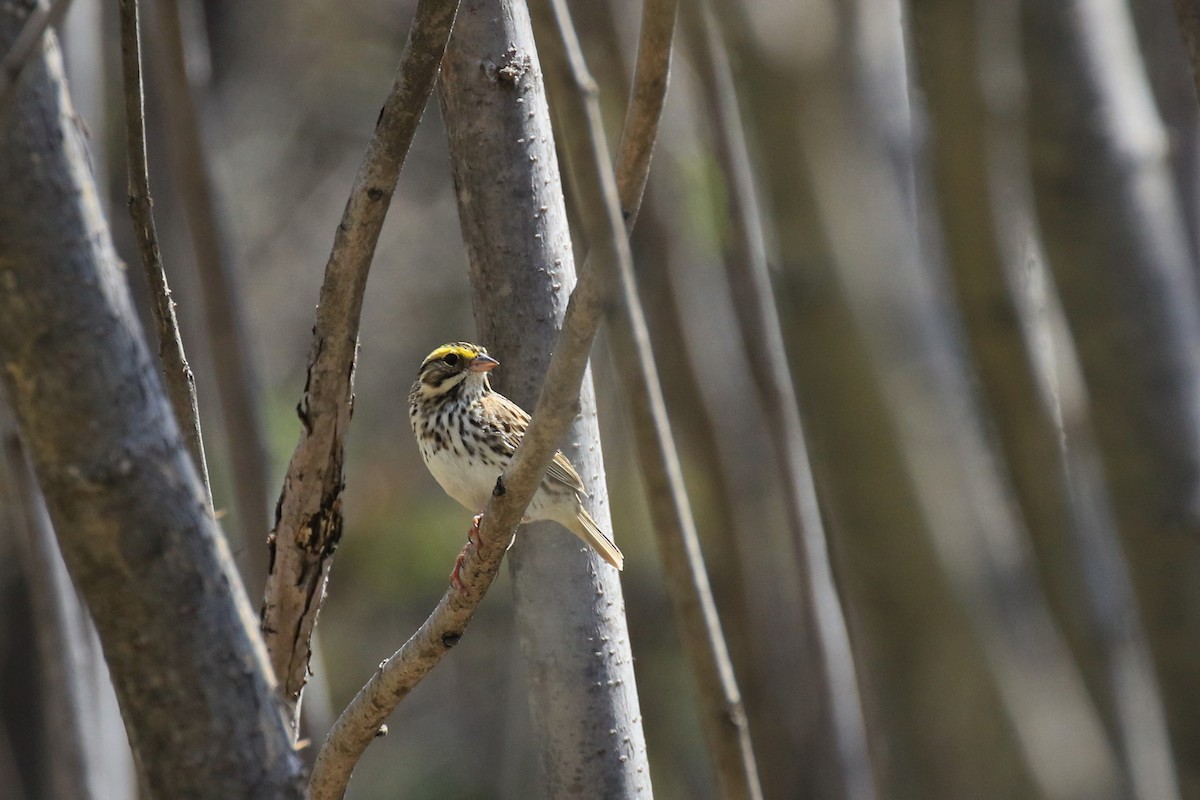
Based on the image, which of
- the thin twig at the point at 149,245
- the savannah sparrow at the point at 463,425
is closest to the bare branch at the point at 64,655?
the savannah sparrow at the point at 463,425

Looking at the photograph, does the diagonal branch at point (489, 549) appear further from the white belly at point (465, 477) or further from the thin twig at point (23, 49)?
the white belly at point (465, 477)

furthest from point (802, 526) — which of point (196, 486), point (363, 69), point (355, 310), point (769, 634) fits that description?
point (363, 69)

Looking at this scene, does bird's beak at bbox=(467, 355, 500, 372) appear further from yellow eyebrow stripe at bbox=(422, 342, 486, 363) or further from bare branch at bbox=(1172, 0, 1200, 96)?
bare branch at bbox=(1172, 0, 1200, 96)

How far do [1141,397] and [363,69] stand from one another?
29.7ft

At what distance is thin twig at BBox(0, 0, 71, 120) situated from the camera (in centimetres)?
139

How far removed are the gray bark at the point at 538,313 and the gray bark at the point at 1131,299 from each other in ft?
5.02

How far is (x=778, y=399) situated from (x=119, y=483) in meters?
4.69

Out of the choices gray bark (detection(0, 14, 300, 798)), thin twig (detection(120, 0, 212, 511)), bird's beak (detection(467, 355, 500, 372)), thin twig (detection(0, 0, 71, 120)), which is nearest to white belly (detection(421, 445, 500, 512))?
bird's beak (detection(467, 355, 500, 372))

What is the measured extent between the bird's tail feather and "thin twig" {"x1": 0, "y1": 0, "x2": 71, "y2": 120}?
1.88m

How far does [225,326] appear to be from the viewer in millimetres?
5875

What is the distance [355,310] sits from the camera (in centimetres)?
257

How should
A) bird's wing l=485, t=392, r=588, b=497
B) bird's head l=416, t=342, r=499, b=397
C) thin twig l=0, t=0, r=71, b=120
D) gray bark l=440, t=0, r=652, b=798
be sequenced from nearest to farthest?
thin twig l=0, t=0, r=71, b=120
gray bark l=440, t=0, r=652, b=798
bird's wing l=485, t=392, r=588, b=497
bird's head l=416, t=342, r=499, b=397

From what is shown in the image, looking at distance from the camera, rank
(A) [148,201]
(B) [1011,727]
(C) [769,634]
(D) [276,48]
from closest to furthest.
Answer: (A) [148,201], (B) [1011,727], (C) [769,634], (D) [276,48]

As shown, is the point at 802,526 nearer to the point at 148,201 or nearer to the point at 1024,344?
the point at 1024,344
